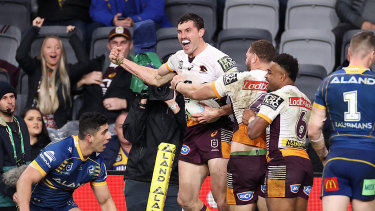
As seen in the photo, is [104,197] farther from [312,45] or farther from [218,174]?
[312,45]

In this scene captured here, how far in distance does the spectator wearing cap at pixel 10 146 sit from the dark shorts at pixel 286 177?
279 centimetres

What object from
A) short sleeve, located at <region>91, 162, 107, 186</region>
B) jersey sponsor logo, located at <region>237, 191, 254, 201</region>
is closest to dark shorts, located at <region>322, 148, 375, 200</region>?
jersey sponsor logo, located at <region>237, 191, 254, 201</region>

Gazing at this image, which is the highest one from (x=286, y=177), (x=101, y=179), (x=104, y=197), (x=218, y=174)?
(x=286, y=177)

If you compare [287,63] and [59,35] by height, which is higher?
[287,63]

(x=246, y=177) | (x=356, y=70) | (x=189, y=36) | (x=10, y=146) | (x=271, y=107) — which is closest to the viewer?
(x=356, y=70)

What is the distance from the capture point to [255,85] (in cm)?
713

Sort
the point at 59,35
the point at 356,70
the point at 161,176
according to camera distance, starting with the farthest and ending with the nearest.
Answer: the point at 59,35, the point at 161,176, the point at 356,70

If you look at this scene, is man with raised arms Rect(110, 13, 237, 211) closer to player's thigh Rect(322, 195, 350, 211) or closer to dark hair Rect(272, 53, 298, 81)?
dark hair Rect(272, 53, 298, 81)

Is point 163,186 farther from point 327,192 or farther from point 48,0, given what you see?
point 48,0

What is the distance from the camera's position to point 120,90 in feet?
31.7

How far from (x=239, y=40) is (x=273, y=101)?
4.16m

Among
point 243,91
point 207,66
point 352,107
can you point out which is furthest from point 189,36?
point 352,107

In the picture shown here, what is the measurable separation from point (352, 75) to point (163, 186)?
2.52m

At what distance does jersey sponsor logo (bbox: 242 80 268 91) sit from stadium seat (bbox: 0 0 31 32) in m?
5.71
